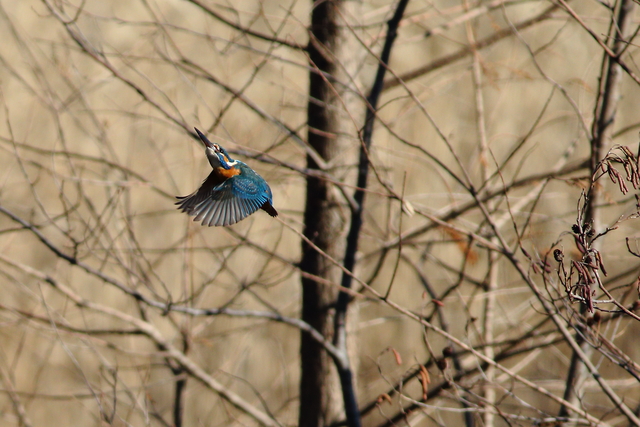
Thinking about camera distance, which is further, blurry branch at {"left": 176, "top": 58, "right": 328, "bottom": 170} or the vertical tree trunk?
the vertical tree trunk

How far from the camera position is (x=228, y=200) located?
7.19 feet

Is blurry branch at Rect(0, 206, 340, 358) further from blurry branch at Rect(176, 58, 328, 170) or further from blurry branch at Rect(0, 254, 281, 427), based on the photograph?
blurry branch at Rect(176, 58, 328, 170)

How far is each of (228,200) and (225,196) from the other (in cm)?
2

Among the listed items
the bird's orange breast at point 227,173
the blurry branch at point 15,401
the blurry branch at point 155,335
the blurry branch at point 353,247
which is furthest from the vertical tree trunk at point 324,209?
the blurry branch at point 15,401

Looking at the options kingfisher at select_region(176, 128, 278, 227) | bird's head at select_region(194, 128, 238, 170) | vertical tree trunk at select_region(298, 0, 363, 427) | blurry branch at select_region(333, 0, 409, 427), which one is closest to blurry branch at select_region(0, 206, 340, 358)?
blurry branch at select_region(333, 0, 409, 427)

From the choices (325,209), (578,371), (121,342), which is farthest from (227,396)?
(121,342)

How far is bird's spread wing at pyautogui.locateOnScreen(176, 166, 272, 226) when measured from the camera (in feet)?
6.94

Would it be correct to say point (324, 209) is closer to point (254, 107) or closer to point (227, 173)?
point (254, 107)

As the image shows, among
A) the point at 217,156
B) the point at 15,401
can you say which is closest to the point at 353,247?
the point at 217,156

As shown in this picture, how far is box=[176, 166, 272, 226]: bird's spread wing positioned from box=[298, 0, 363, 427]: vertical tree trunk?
1088mm

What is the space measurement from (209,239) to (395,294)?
155cm

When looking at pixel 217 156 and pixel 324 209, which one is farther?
pixel 324 209

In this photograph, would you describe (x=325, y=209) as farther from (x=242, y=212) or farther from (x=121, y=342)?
(x=121, y=342)

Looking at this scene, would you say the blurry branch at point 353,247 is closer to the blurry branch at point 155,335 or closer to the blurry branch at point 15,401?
the blurry branch at point 155,335
